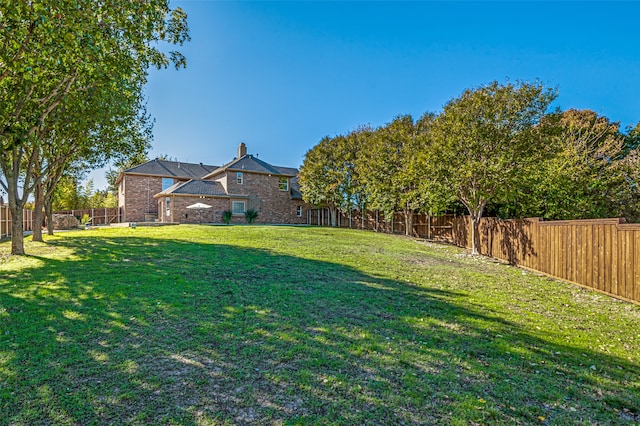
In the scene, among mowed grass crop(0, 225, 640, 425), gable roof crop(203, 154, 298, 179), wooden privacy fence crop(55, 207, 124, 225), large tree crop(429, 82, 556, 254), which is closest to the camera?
mowed grass crop(0, 225, 640, 425)

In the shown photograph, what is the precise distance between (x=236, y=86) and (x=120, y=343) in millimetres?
14602

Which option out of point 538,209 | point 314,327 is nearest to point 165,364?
point 314,327

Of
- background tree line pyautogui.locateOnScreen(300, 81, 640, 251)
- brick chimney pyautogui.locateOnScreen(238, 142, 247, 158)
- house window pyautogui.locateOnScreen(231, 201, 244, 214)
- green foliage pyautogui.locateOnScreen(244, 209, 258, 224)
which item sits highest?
brick chimney pyautogui.locateOnScreen(238, 142, 247, 158)

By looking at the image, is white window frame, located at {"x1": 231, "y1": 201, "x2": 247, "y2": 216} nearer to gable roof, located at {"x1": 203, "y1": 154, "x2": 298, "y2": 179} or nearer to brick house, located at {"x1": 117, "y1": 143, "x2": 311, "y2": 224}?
brick house, located at {"x1": 117, "y1": 143, "x2": 311, "y2": 224}

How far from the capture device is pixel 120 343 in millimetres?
3807

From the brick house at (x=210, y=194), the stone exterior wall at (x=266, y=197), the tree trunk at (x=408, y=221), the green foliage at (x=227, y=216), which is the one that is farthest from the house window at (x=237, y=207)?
the tree trunk at (x=408, y=221)

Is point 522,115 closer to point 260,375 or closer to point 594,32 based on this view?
point 594,32

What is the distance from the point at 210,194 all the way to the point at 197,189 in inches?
46.4

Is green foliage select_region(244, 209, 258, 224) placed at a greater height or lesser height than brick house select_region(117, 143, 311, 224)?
lesser

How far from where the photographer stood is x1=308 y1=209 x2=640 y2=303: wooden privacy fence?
7055 millimetres

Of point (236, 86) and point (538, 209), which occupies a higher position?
point (236, 86)

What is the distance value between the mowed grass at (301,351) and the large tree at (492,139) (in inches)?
276

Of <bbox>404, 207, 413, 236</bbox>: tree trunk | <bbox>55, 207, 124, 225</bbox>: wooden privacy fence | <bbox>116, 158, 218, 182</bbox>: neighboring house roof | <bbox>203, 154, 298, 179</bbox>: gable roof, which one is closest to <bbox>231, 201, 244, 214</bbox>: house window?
<bbox>203, 154, 298, 179</bbox>: gable roof

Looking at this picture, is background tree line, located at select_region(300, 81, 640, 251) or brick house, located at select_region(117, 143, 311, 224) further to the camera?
brick house, located at select_region(117, 143, 311, 224)
